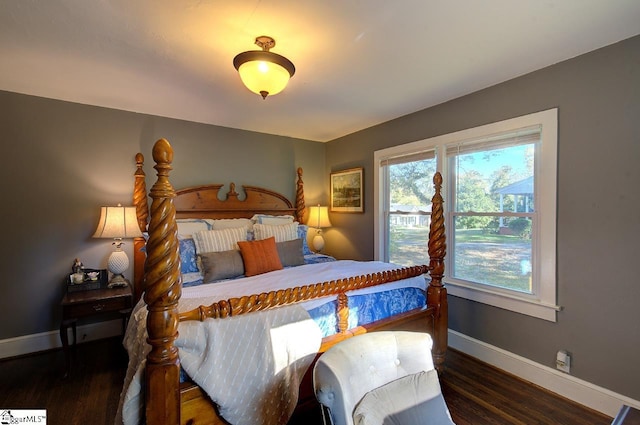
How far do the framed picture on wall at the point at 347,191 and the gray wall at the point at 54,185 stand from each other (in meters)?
2.14

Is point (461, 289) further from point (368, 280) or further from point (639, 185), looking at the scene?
point (639, 185)

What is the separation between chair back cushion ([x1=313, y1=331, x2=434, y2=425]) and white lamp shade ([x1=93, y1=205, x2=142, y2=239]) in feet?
8.25

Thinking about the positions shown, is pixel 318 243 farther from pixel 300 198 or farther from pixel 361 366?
pixel 361 366

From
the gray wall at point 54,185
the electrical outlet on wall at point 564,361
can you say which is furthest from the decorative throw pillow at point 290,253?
the electrical outlet on wall at point 564,361

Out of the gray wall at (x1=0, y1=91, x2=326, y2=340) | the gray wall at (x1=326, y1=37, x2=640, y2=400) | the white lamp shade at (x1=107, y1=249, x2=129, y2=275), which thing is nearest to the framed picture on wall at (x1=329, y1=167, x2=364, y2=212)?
the gray wall at (x1=326, y1=37, x2=640, y2=400)

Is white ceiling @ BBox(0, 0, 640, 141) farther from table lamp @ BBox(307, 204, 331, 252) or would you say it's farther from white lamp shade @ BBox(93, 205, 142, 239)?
table lamp @ BBox(307, 204, 331, 252)

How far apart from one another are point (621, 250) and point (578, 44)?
1.39 meters

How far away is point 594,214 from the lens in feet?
6.82

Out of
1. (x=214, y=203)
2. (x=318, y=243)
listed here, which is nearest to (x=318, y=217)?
(x=318, y=243)

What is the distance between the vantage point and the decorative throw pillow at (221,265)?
8.30ft

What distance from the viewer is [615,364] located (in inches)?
78.3

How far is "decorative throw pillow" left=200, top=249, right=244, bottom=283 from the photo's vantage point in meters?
2.53

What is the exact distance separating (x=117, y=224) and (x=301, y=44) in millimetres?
2365

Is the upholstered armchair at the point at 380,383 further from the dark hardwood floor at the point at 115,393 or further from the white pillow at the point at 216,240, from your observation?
the white pillow at the point at 216,240
